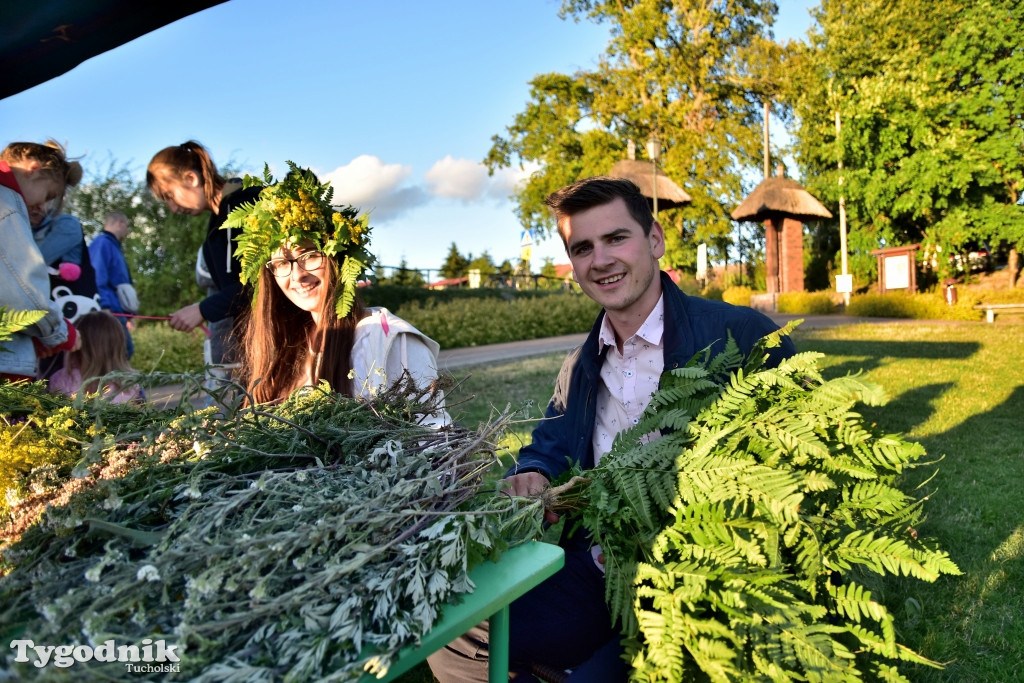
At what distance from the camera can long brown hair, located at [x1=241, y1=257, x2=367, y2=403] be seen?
114 inches

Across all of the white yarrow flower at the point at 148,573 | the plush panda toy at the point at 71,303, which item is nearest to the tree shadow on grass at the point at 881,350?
the plush panda toy at the point at 71,303

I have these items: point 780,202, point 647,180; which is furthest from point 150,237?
point 780,202

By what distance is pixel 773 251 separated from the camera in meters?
22.7

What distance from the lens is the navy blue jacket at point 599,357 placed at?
2.29m

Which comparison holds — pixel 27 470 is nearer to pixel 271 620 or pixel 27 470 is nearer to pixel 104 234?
pixel 271 620

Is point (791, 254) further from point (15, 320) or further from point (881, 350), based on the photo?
point (15, 320)

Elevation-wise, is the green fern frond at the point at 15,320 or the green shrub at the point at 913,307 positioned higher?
the green fern frond at the point at 15,320

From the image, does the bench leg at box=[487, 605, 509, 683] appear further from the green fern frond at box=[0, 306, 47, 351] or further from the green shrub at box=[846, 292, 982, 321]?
the green shrub at box=[846, 292, 982, 321]

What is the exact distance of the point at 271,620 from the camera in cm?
100

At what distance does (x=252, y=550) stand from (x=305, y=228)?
6.61ft

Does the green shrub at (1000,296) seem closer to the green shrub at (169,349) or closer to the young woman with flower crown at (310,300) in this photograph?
the green shrub at (169,349)

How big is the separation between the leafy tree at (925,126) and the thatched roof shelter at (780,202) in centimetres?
193

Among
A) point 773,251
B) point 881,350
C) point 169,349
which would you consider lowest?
point 881,350

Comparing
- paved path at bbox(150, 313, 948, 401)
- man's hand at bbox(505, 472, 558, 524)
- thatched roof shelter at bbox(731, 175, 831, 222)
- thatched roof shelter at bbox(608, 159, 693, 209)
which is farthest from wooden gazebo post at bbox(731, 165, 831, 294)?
man's hand at bbox(505, 472, 558, 524)
